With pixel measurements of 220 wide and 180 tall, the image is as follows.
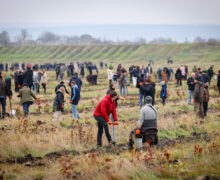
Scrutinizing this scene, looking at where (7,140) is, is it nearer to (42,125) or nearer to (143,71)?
(42,125)

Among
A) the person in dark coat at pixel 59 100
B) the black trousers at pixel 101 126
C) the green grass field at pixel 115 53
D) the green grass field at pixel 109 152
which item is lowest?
the green grass field at pixel 109 152

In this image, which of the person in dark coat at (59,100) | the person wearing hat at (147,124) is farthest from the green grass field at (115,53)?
the person wearing hat at (147,124)

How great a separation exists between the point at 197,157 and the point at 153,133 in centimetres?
131

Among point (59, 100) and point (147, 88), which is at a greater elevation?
point (147, 88)

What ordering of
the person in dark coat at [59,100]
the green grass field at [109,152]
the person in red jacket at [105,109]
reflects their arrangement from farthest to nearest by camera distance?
the person in dark coat at [59,100] → the person in red jacket at [105,109] → the green grass field at [109,152]

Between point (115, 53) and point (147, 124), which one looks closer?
point (147, 124)

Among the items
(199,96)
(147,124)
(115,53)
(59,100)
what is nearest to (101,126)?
(147,124)

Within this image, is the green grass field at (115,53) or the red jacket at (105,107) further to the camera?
the green grass field at (115,53)

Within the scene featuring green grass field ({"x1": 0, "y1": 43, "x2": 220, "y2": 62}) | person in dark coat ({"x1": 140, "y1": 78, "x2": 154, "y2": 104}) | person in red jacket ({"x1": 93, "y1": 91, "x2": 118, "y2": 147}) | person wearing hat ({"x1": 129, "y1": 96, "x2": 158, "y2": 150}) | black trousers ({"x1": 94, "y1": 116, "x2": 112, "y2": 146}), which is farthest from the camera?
green grass field ({"x1": 0, "y1": 43, "x2": 220, "y2": 62})

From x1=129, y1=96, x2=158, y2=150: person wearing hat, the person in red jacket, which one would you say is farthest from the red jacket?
x1=129, y1=96, x2=158, y2=150: person wearing hat

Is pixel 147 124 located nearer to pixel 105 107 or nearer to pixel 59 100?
pixel 105 107

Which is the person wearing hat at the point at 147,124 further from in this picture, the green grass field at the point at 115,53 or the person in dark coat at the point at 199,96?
the green grass field at the point at 115,53

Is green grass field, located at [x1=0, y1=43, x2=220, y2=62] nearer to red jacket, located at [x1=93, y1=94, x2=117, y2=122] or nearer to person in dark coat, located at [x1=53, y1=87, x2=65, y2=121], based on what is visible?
person in dark coat, located at [x1=53, y1=87, x2=65, y2=121]

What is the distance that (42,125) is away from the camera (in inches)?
475
